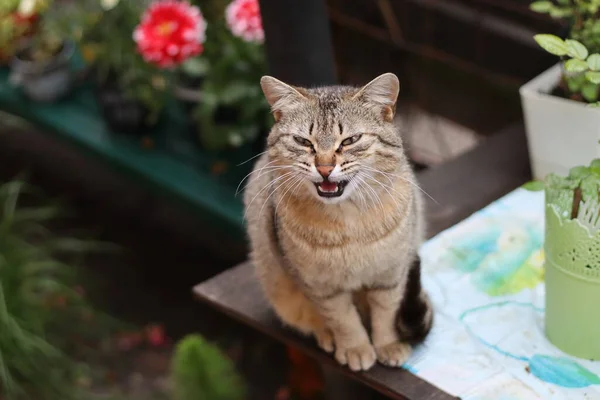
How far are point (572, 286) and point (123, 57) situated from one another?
1.41m

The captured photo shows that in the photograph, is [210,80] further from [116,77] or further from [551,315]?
[551,315]

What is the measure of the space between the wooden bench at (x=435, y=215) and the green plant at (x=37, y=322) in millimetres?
663

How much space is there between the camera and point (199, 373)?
159 cm

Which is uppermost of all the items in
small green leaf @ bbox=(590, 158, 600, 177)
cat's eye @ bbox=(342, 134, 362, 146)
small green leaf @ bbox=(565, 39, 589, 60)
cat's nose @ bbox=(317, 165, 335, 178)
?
small green leaf @ bbox=(565, 39, 589, 60)

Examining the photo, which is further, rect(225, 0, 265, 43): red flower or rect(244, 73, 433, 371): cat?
rect(225, 0, 265, 43): red flower

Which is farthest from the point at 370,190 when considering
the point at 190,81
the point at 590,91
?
the point at 190,81

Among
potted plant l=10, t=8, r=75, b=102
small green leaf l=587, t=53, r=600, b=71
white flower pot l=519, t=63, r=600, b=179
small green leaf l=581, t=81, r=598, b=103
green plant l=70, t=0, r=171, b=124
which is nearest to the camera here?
small green leaf l=587, t=53, r=600, b=71

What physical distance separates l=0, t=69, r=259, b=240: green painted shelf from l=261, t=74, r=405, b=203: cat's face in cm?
79

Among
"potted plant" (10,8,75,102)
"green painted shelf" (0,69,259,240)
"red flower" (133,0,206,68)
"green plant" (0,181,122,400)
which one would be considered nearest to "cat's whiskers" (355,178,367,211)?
"green painted shelf" (0,69,259,240)

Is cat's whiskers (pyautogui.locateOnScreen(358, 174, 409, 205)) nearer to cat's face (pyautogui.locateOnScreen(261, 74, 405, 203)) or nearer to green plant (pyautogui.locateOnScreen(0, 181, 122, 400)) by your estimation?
cat's face (pyautogui.locateOnScreen(261, 74, 405, 203))

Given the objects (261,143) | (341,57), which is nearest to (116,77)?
(261,143)

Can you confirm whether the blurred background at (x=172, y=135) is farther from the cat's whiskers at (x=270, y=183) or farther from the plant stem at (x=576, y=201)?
the plant stem at (x=576, y=201)

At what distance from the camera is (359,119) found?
3.45 feet

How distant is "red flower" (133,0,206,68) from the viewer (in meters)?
1.86
